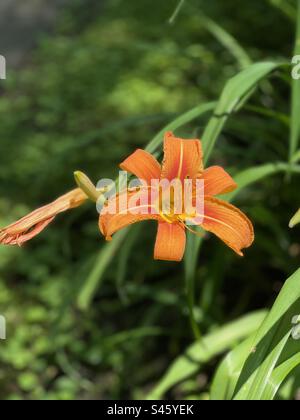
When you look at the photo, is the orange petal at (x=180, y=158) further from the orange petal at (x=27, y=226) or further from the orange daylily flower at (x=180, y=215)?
the orange petal at (x=27, y=226)

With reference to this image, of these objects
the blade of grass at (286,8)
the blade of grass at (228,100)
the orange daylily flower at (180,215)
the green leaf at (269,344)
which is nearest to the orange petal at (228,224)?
the orange daylily flower at (180,215)

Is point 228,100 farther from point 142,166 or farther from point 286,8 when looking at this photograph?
point 286,8

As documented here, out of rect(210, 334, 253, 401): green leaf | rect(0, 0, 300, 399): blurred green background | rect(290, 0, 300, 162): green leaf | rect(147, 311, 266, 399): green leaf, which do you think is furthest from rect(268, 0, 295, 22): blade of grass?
rect(210, 334, 253, 401): green leaf

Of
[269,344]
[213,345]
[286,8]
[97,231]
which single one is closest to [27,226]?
[269,344]

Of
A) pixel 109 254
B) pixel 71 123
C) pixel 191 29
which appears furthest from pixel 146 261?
pixel 191 29

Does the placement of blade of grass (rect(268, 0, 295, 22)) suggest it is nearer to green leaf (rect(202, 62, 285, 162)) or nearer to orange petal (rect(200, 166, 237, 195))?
green leaf (rect(202, 62, 285, 162))
